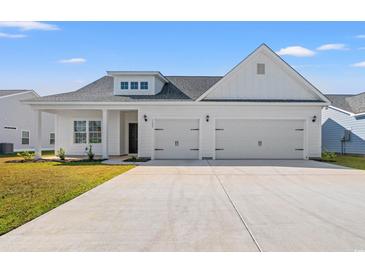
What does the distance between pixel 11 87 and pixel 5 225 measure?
30922 millimetres

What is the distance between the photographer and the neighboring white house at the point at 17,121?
2761cm

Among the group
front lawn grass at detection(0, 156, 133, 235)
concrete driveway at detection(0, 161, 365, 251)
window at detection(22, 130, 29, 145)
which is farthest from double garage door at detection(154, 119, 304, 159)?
window at detection(22, 130, 29, 145)

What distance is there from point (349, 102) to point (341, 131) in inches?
125

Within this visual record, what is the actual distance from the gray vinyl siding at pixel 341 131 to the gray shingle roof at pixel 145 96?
30.9 feet

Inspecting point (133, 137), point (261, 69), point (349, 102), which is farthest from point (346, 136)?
point (133, 137)

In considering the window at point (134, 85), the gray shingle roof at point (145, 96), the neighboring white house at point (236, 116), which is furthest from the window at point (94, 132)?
the window at point (134, 85)

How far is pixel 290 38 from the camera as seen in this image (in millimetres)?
14359

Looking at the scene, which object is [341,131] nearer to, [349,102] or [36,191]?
[349,102]

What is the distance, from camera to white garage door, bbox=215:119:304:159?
61.3 feet

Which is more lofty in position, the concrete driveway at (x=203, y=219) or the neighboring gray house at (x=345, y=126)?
the neighboring gray house at (x=345, y=126)

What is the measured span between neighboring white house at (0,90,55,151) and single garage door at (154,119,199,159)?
12400 millimetres

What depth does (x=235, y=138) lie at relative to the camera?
18.7 meters

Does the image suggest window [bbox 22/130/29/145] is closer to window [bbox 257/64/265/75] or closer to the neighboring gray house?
window [bbox 257/64/265/75]

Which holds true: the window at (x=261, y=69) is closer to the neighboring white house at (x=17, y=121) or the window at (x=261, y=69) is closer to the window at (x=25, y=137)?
the neighboring white house at (x=17, y=121)
